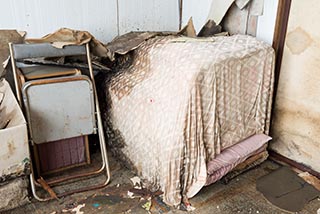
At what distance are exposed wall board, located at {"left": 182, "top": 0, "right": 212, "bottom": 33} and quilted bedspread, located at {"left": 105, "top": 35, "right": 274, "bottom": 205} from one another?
2.17 ft

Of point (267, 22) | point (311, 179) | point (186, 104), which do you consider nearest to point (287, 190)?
point (311, 179)

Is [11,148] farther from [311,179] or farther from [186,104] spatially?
[311,179]

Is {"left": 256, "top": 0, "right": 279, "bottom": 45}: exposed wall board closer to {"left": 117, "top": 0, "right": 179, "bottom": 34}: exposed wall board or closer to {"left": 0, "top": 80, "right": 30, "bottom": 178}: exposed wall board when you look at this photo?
{"left": 117, "top": 0, "right": 179, "bottom": 34}: exposed wall board

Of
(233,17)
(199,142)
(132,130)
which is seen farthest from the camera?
(233,17)

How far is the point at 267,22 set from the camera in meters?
2.29

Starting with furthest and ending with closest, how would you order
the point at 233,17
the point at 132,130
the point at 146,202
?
1. the point at 233,17
2. the point at 132,130
3. the point at 146,202

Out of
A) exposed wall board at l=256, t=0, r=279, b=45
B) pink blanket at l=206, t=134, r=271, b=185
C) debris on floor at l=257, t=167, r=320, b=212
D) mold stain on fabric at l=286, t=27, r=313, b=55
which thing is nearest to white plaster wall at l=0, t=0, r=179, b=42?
exposed wall board at l=256, t=0, r=279, b=45

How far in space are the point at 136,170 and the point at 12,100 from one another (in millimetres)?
976

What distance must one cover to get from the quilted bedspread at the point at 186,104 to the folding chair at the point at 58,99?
232mm

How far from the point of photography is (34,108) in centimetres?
197

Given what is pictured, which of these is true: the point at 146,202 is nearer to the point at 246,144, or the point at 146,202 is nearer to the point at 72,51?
the point at 246,144

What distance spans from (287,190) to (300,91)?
0.71 meters

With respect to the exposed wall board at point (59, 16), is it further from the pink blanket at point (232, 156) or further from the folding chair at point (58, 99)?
the pink blanket at point (232, 156)

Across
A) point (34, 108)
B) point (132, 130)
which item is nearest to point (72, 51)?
point (34, 108)
